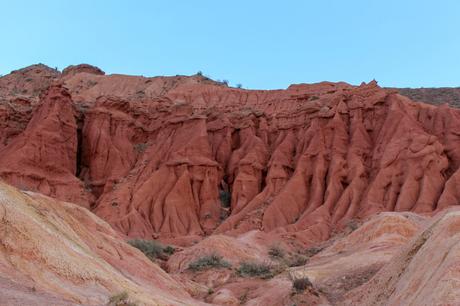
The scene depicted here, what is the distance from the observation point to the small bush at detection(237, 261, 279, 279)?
1094 inches

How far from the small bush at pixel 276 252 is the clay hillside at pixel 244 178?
0.14 m

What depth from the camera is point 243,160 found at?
171 feet

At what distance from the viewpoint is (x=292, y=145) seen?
5300 centimetres

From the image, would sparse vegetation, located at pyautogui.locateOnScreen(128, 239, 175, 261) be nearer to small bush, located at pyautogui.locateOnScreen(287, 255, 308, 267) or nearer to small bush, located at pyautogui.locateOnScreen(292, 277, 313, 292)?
small bush, located at pyautogui.locateOnScreen(287, 255, 308, 267)

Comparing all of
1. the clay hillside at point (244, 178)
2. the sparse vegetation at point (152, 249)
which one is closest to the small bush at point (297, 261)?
the clay hillside at point (244, 178)

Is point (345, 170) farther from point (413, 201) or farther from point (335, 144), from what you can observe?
point (413, 201)

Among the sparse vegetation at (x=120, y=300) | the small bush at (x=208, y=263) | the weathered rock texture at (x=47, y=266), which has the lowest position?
the small bush at (x=208, y=263)

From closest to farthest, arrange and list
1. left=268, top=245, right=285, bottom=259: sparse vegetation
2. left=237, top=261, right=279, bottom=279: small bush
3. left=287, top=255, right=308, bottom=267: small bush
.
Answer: left=237, top=261, right=279, bottom=279: small bush < left=287, top=255, right=308, bottom=267: small bush < left=268, top=245, right=285, bottom=259: sparse vegetation

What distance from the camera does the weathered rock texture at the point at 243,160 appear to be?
4406 centimetres

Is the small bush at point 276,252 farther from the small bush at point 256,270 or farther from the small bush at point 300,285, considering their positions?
the small bush at point 300,285

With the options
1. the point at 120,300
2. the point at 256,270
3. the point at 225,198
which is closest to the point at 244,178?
the point at 225,198

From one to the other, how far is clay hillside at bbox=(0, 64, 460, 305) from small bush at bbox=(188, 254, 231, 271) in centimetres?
9

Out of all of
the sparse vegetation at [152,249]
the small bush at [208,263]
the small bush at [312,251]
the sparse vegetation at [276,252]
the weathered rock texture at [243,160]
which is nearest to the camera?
the small bush at [208,263]

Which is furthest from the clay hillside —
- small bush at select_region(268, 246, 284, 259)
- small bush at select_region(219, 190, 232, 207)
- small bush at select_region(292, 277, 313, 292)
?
small bush at select_region(219, 190, 232, 207)
